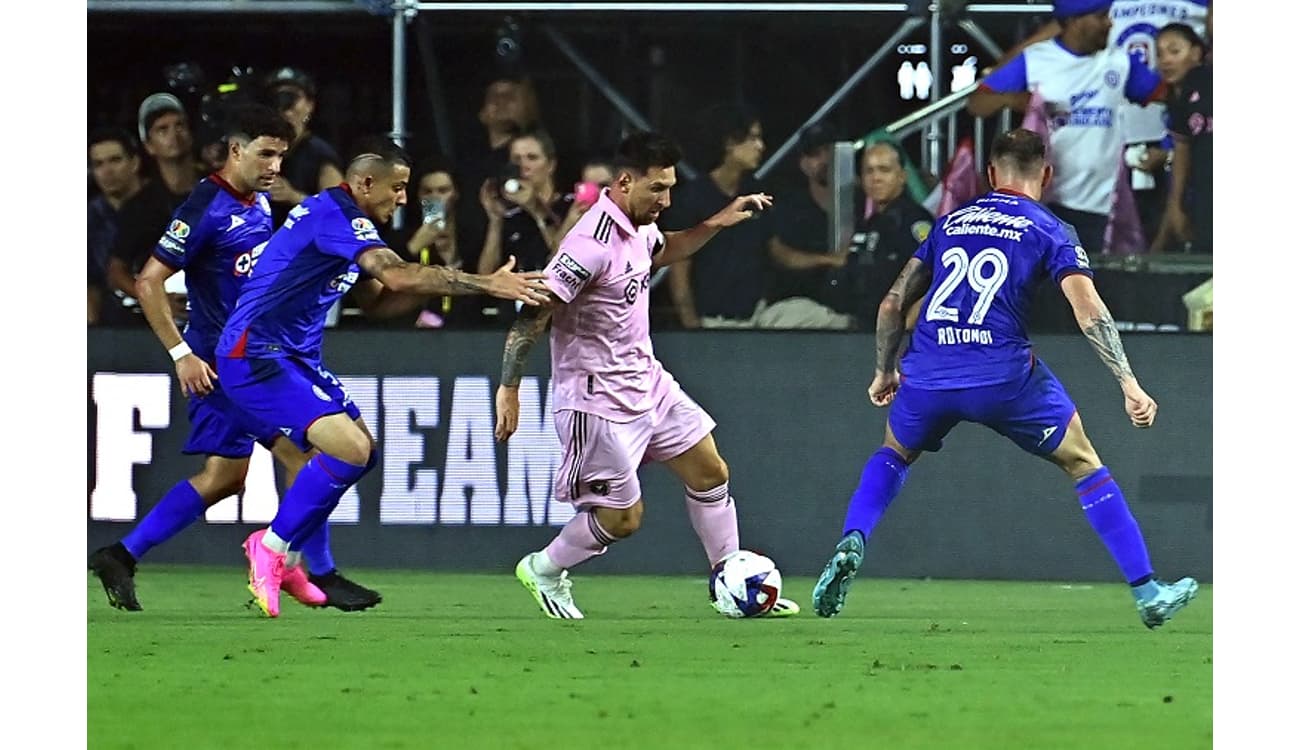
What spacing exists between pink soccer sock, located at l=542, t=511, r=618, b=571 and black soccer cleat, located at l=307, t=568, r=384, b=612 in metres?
0.81

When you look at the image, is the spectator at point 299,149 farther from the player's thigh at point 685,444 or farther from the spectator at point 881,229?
the player's thigh at point 685,444

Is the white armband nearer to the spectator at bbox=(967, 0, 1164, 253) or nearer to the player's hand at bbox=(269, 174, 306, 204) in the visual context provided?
the player's hand at bbox=(269, 174, 306, 204)

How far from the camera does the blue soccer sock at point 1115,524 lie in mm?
7348

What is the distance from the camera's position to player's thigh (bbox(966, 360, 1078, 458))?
24.2 ft

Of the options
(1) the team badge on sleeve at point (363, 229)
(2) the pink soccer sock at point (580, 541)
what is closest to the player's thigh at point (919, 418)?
(2) the pink soccer sock at point (580, 541)

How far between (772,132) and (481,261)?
1.28 m

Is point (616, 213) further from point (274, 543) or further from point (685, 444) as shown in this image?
point (274, 543)

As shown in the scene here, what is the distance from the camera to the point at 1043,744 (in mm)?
5574

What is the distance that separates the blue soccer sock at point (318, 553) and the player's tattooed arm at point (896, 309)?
79.4 inches

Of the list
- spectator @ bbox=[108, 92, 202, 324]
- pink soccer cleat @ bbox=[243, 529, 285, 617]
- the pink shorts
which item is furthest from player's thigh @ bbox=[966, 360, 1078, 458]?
spectator @ bbox=[108, 92, 202, 324]

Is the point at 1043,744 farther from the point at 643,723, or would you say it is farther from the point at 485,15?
the point at 485,15

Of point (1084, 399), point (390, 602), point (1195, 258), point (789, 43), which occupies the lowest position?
point (390, 602)

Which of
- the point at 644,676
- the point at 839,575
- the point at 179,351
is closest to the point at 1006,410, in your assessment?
the point at 839,575
